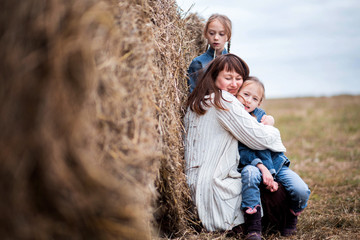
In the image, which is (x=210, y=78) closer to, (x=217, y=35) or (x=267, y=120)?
(x=267, y=120)

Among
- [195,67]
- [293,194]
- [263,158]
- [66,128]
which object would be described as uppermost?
[195,67]

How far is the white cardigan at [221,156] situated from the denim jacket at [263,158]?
0.11m

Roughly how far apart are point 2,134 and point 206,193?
2.14m

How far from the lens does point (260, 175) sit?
3273 millimetres

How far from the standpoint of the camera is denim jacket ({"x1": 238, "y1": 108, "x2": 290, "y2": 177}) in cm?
344

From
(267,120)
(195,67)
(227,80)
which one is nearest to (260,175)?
(267,120)

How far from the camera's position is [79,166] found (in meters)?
1.65

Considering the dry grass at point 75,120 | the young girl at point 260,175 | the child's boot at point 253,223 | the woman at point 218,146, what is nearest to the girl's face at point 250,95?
the young girl at point 260,175

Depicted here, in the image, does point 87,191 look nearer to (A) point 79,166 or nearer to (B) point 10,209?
(A) point 79,166

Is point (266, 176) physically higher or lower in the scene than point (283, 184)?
higher

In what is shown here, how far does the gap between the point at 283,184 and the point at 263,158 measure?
308mm

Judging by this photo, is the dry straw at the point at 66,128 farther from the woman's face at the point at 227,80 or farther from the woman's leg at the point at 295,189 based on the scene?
the woman's leg at the point at 295,189

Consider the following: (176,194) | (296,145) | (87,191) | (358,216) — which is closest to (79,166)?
(87,191)

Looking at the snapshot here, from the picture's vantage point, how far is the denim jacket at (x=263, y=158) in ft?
11.3
